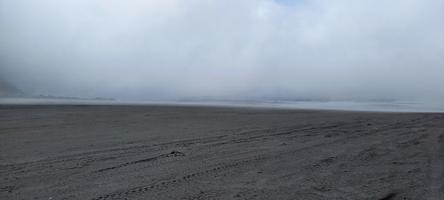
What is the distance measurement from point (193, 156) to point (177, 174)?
2.41m

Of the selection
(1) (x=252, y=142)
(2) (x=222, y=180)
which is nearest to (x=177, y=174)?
(2) (x=222, y=180)

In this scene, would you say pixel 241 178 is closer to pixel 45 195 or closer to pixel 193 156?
pixel 193 156

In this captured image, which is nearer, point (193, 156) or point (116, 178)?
point (116, 178)

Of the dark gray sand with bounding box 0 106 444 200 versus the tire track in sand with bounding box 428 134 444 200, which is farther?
the tire track in sand with bounding box 428 134 444 200

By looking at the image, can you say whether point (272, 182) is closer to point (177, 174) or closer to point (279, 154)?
point (177, 174)

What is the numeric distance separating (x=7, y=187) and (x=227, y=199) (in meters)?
3.87

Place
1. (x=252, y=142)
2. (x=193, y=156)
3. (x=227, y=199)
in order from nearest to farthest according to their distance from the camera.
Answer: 1. (x=227, y=199)
2. (x=193, y=156)
3. (x=252, y=142)

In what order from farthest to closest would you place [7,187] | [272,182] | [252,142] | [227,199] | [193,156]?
1. [252,142]
2. [193,156]
3. [272,182]
4. [7,187]
5. [227,199]

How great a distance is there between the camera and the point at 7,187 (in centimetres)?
782

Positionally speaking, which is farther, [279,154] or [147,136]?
[147,136]

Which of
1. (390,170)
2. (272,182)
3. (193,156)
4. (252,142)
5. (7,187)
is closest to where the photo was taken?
(7,187)

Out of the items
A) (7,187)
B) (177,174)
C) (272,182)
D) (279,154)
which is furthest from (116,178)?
(279,154)

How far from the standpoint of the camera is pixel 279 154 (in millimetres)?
12258

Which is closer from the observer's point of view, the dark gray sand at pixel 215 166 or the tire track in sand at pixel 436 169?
the dark gray sand at pixel 215 166
